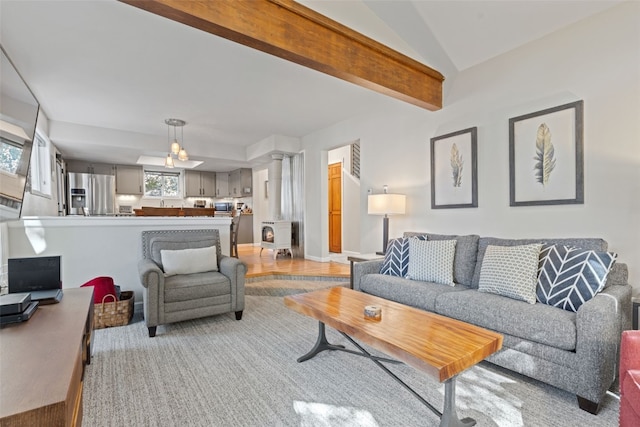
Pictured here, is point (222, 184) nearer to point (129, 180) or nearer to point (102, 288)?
point (129, 180)

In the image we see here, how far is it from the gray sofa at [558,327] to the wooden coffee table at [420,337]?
50 centimetres

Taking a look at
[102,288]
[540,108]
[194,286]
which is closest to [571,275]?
[540,108]

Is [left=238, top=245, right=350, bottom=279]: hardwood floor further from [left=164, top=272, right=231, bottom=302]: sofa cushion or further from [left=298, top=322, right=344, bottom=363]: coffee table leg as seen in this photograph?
[left=298, top=322, right=344, bottom=363]: coffee table leg

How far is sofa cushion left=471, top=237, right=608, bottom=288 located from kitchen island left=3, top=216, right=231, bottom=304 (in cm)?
344

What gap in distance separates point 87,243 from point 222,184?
17.8ft

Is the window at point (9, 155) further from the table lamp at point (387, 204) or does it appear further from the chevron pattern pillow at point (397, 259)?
the table lamp at point (387, 204)

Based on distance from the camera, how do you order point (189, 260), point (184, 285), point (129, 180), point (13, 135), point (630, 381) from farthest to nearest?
point (129, 180) < point (189, 260) < point (184, 285) < point (13, 135) < point (630, 381)

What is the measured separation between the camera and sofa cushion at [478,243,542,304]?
7.34ft

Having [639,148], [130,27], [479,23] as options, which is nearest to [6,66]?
[130,27]

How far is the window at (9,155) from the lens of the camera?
6.24 feet

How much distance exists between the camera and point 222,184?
8.66 meters

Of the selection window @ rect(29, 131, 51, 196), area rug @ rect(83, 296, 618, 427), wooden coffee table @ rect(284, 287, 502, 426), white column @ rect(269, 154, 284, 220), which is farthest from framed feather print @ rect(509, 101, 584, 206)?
window @ rect(29, 131, 51, 196)

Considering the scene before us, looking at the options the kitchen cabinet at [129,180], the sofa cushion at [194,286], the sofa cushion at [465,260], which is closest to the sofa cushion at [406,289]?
the sofa cushion at [465,260]

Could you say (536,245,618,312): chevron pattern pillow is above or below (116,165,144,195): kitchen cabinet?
below
